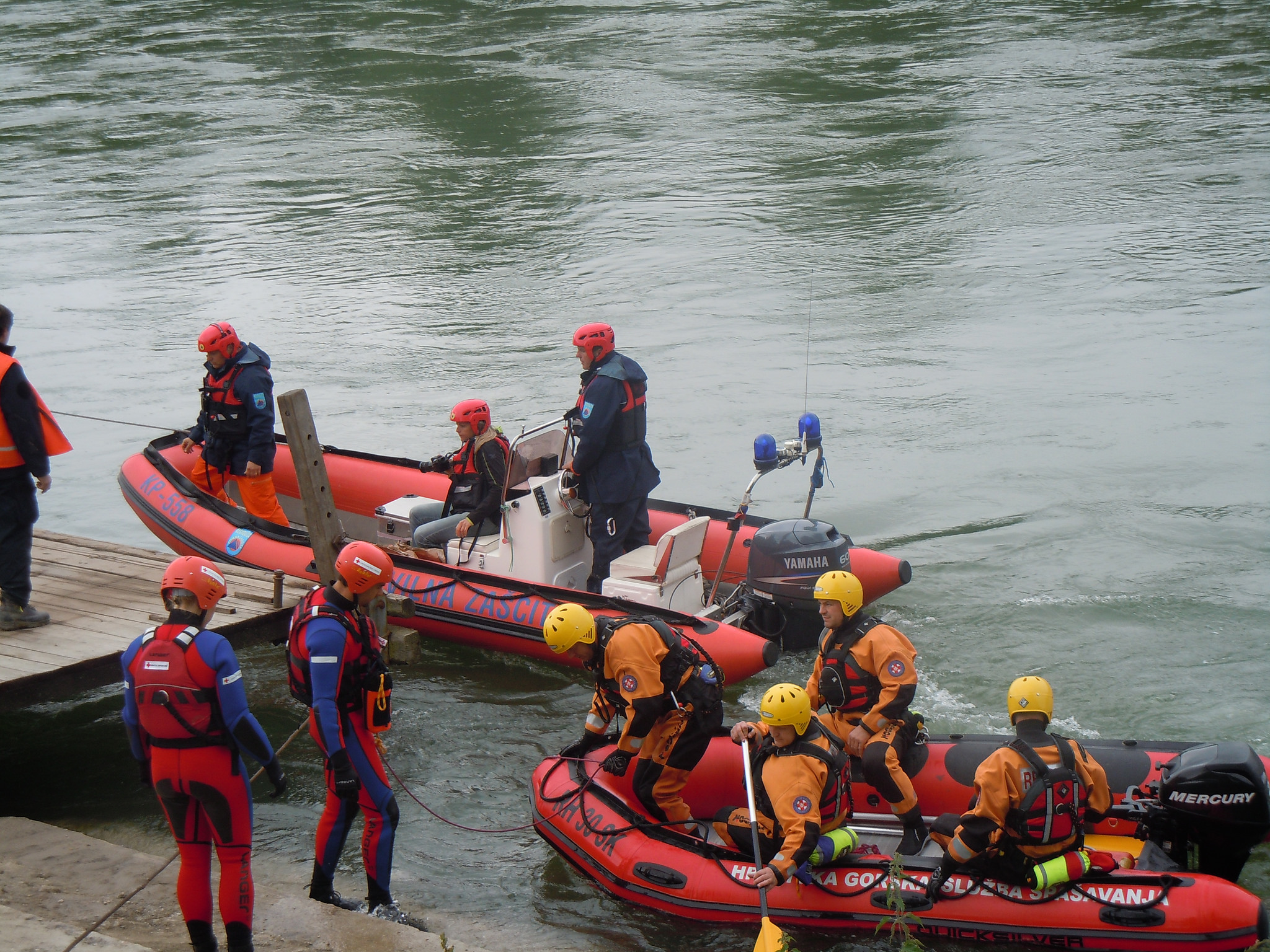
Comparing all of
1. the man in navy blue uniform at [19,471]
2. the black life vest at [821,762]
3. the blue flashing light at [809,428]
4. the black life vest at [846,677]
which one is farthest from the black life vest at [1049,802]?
the man in navy blue uniform at [19,471]

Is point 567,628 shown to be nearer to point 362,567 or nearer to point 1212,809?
point 362,567

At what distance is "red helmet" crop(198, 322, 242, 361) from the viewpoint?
636 centimetres

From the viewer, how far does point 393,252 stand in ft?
49.0

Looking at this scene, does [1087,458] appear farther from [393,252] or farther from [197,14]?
[197,14]

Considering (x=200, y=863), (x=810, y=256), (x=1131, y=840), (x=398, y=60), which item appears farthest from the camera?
(x=398, y=60)

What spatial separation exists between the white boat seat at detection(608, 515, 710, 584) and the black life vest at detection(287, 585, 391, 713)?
2.12 meters

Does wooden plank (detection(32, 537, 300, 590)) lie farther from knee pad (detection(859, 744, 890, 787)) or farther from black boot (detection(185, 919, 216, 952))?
knee pad (detection(859, 744, 890, 787))

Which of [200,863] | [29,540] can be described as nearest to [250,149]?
[29,540]

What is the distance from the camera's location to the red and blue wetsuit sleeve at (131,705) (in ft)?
11.2

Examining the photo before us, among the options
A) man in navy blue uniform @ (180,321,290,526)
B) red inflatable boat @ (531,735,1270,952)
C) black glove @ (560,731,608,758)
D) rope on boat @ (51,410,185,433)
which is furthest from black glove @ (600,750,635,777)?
rope on boat @ (51,410,185,433)

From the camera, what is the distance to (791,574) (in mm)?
5688

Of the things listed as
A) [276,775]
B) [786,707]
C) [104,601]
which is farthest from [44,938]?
[104,601]

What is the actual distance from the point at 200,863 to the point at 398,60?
21.7 m

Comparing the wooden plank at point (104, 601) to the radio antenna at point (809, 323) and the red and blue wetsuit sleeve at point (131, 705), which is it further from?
the radio antenna at point (809, 323)
